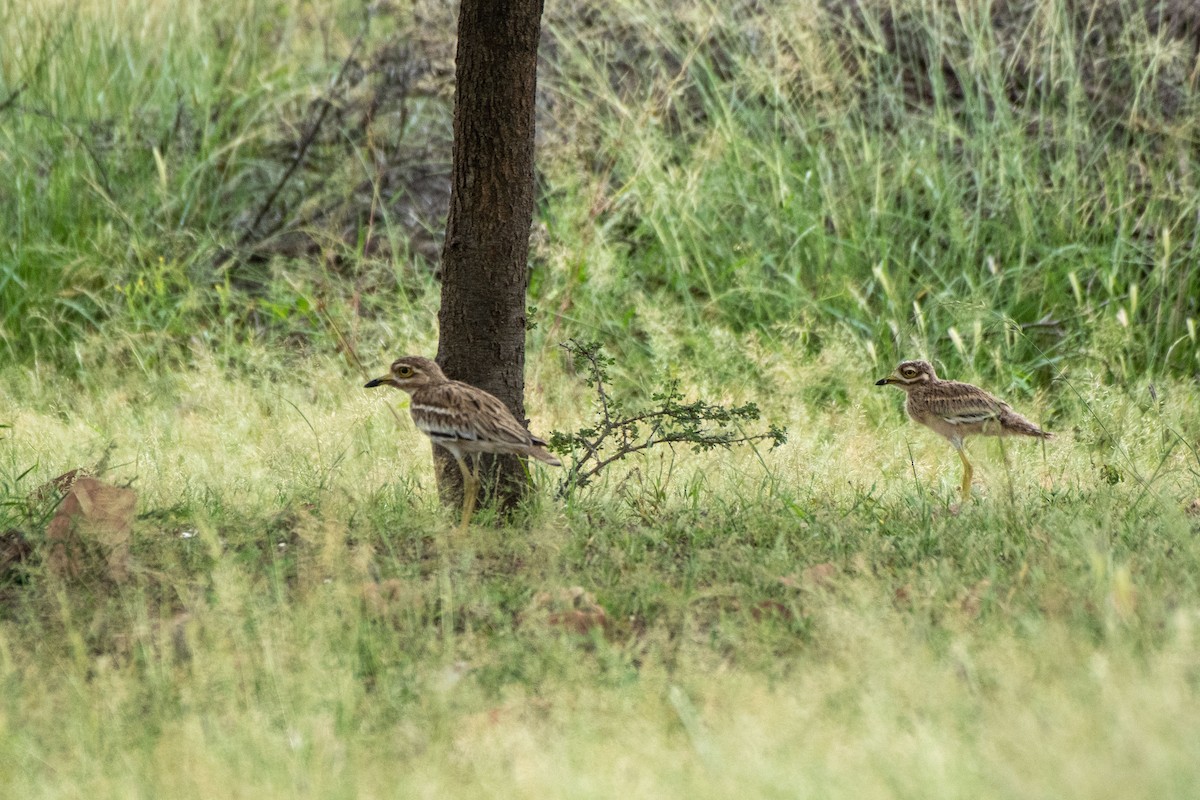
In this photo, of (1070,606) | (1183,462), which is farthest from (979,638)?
(1183,462)

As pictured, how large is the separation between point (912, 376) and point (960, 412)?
0.36 meters

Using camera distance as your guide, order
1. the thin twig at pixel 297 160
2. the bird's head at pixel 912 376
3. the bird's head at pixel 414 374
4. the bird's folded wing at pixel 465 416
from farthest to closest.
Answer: the thin twig at pixel 297 160
the bird's head at pixel 912 376
the bird's head at pixel 414 374
the bird's folded wing at pixel 465 416

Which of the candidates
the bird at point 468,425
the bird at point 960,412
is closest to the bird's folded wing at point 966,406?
the bird at point 960,412

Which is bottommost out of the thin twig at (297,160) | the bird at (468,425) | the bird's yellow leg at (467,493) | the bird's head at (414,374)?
the bird's yellow leg at (467,493)

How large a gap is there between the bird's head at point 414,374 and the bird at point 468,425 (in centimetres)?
4

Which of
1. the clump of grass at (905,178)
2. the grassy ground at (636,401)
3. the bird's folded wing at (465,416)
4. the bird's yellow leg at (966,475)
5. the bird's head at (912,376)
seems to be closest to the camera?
the grassy ground at (636,401)

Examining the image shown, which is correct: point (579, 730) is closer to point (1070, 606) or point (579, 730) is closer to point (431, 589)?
point (431, 589)

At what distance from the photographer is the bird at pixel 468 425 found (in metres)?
4.69

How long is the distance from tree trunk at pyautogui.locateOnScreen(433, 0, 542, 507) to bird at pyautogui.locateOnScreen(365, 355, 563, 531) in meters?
0.17

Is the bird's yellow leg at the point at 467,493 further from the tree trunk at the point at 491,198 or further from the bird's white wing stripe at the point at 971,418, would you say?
the bird's white wing stripe at the point at 971,418

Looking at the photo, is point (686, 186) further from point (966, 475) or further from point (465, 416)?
point (465, 416)

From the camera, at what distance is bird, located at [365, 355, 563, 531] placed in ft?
15.4


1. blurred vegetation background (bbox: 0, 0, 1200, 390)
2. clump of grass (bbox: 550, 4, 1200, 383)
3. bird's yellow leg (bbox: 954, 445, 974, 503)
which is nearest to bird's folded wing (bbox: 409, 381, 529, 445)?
bird's yellow leg (bbox: 954, 445, 974, 503)

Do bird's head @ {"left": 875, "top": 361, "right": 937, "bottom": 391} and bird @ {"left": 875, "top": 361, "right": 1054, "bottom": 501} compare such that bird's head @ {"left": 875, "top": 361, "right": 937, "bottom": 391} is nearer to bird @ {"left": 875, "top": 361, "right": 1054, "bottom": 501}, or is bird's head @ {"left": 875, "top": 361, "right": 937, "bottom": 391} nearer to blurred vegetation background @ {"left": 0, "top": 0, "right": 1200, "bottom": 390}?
bird @ {"left": 875, "top": 361, "right": 1054, "bottom": 501}
